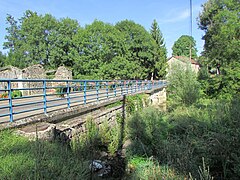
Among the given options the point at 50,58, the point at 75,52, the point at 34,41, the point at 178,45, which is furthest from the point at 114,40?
the point at 178,45

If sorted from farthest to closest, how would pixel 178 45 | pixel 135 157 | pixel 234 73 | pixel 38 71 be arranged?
pixel 178 45 → pixel 38 71 → pixel 234 73 → pixel 135 157

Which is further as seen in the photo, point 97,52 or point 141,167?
point 97,52

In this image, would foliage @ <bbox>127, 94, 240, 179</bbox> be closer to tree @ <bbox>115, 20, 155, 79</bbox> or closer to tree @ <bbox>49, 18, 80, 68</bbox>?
tree @ <bbox>115, 20, 155, 79</bbox>

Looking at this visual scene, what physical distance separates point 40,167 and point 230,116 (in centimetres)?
636

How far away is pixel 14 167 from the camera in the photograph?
261cm

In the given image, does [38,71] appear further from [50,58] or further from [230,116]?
[230,116]

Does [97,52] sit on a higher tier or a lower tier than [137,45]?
lower

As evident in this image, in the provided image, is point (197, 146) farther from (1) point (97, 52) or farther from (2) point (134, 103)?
(1) point (97, 52)

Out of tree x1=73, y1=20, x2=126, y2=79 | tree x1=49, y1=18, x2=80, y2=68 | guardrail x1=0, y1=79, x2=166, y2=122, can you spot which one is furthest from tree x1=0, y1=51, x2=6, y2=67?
guardrail x1=0, y1=79, x2=166, y2=122

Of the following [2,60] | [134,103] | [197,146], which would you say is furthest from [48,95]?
[2,60]

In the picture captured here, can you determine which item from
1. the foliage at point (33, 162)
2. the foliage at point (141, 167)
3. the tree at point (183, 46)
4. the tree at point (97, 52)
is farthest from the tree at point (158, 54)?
the foliage at point (33, 162)

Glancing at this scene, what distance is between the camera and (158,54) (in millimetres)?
40812

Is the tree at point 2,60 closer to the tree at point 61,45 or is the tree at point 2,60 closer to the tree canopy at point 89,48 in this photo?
the tree canopy at point 89,48

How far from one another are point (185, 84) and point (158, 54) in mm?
26067
